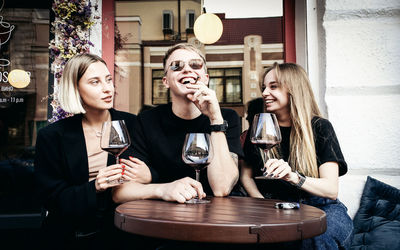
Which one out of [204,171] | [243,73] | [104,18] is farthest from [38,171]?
[243,73]

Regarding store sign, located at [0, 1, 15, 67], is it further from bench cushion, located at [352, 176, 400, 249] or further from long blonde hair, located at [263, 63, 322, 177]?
bench cushion, located at [352, 176, 400, 249]

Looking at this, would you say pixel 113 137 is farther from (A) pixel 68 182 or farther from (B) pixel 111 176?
(A) pixel 68 182

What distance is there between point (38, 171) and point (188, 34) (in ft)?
8.96

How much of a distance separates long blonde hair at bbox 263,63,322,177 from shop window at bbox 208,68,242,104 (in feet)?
5.55

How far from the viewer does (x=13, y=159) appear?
11.5 feet

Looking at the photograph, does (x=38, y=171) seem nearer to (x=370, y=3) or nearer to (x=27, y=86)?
(x=27, y=86)

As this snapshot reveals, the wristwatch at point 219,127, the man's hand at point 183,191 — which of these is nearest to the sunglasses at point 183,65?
the wristwatch at point 219,127

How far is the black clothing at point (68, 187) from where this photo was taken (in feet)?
4.94

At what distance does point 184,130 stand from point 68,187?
711mm

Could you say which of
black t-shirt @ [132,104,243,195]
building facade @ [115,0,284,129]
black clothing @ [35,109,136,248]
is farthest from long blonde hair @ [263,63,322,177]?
building facade @ [115,0,284,129]

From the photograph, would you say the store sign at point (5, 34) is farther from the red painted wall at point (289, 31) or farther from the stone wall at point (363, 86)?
the stone wall at point (363, 86)

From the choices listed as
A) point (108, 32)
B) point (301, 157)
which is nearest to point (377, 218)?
point (301, 157)

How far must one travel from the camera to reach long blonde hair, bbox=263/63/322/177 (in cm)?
174

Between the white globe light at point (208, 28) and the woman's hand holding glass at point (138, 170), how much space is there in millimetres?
2235
